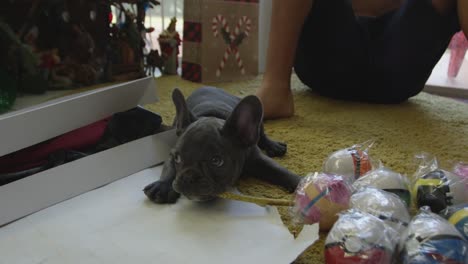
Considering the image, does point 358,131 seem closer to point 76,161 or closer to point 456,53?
point 76,161

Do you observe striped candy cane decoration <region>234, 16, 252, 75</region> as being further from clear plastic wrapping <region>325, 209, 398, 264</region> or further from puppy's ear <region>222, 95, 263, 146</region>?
clear plastic wrapping <region>325, 209, 398, 264</region>

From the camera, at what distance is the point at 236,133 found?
33.7 inches

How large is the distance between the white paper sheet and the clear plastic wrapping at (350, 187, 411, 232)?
0.08 m

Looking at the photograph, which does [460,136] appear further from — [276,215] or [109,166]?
[109,166]

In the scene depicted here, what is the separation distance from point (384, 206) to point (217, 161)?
0.29 m

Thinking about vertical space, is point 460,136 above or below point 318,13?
below

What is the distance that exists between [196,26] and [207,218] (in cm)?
133

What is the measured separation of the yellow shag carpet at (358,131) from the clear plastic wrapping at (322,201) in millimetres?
28

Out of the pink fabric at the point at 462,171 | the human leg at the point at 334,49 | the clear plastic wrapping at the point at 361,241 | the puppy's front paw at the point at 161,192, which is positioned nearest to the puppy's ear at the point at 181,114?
the puppy's front paw at the point at 161,192

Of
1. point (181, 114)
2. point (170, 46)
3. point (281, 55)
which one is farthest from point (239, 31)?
point (181, 114)

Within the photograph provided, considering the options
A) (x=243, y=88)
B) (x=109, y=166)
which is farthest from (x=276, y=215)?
(x=243, y=88)

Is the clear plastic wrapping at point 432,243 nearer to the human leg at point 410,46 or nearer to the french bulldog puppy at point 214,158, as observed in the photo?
the french bulldog puppy at point 214,158

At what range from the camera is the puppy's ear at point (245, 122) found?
2.72 feet

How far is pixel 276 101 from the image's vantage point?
142cm
